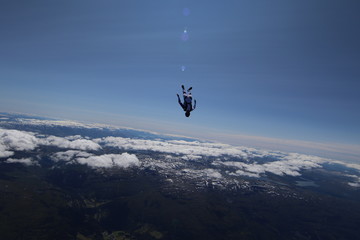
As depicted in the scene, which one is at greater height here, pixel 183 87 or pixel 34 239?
pixel 183 87

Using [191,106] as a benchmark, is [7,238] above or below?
below

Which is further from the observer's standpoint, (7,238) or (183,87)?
(7,238)

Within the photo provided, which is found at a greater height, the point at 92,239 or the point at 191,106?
the point at 191,106

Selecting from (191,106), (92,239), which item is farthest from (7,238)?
(191,106)

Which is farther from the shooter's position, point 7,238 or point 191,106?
point 7,238

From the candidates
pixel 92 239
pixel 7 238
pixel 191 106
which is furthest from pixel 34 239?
pixel 191 106

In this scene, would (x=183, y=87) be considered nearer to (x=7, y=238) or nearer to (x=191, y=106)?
(x=191, y=106)

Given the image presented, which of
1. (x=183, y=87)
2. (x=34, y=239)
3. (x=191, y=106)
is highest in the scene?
(x=183, y=87)

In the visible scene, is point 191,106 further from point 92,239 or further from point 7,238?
point 7,238
